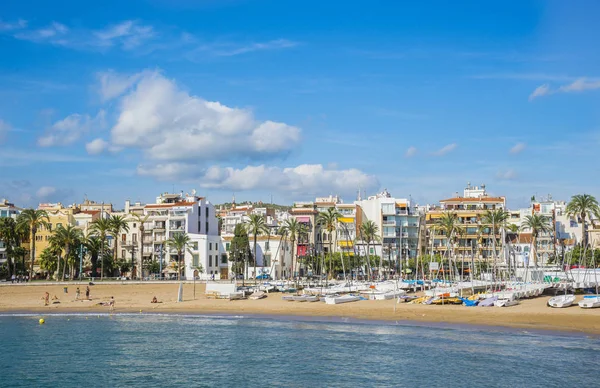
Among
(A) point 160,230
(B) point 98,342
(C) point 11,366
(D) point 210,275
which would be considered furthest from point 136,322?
(A) point 160,230

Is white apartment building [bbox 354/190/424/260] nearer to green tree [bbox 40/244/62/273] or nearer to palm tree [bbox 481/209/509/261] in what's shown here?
palm tree [bbox 481/209/509/261]

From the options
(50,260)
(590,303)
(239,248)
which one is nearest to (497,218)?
(239,248)

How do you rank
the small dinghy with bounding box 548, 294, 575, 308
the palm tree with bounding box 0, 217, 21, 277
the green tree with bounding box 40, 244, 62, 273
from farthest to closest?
the green tree with bounding box 40, 244, 62, 273, the palm tree with bounding box 0, 217, 21, 277, the small dinghy with bounding box 548, 294, 575, 308

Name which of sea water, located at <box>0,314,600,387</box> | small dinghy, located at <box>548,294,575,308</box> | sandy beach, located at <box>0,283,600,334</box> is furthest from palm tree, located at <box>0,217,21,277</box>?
small dinghy, located at <box>548,294,575,308</box>

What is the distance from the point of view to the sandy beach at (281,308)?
5666 centimetres

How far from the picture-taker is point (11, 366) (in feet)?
136

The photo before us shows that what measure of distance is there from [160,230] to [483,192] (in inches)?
3202

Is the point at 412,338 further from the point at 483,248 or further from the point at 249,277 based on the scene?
the point at 483,248

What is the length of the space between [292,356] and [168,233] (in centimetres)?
9056

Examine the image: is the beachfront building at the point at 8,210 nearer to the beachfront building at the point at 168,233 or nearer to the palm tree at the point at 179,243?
the beachfront building at the point at 168,233

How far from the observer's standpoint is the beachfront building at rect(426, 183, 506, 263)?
135825 mm

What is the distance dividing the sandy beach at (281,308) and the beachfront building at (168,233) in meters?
28.4

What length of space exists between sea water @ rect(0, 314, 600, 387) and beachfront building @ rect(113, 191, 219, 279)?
6514 centimetres

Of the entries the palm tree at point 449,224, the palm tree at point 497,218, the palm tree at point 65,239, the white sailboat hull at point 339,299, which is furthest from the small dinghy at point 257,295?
the palm tree at point 497,218
